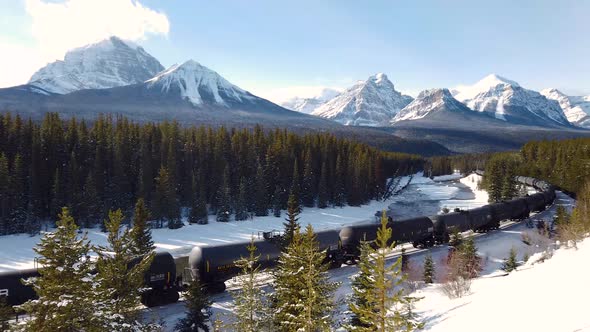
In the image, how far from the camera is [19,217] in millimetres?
57656

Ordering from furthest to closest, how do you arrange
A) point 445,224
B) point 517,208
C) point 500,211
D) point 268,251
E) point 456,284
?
point 517,208 < point 500,211 < point 445,224 < point 268,251 < point 456,284

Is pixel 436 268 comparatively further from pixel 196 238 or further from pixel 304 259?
pixel 196 238

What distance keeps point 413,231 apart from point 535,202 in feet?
124

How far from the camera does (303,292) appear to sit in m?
16.4

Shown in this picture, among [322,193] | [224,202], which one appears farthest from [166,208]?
[322,193]

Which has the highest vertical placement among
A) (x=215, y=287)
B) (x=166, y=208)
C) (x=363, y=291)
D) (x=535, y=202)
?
(x=363, y=291)

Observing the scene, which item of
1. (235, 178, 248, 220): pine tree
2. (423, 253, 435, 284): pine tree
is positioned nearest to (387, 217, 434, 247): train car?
(423, 253, 435, 284): pine tree

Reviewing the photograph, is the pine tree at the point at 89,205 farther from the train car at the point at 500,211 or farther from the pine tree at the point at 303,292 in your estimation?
the train car at the point at 500,211

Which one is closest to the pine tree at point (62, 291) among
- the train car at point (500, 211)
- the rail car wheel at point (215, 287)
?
the rail car wheel at point (215, 287)

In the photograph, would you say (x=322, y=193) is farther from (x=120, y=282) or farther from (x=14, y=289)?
(x=120, y=282)

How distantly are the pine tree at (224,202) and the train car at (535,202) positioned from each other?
176 feet

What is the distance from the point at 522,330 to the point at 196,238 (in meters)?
52.3

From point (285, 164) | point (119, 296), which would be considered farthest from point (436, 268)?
point (285, 164)

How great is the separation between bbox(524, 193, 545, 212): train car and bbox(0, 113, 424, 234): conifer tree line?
3743cm
